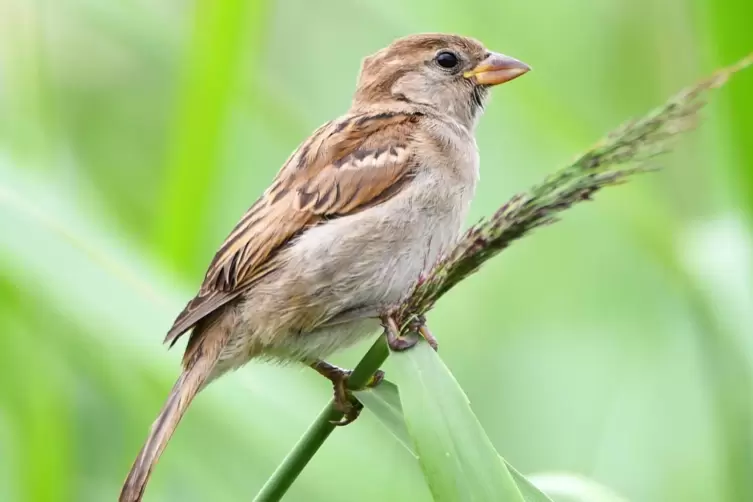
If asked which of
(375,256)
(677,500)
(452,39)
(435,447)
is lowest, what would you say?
(677,500)

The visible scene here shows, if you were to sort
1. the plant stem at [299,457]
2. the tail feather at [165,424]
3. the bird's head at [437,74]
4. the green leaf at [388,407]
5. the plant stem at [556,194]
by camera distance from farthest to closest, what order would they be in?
1. the bird's head at [437,74]
2. the tail feather at [165,424]
3. the green leaf at [388,407]
4. the plant stem at [299,457]
5. the plant stem at [556,194]

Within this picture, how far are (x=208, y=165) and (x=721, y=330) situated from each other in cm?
92

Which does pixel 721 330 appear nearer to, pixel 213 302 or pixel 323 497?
pixel 323 497

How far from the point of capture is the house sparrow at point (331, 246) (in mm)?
1800

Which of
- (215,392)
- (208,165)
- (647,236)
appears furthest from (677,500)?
(208,165)

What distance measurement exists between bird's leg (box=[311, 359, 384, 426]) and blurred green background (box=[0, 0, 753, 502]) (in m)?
0.05

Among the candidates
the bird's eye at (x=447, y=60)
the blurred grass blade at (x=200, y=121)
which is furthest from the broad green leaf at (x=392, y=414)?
the bird's eye at (x=447, y=60)

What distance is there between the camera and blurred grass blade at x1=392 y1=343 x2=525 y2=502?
1.01m

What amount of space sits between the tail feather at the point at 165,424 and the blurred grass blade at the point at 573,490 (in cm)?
51

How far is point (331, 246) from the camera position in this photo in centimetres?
185

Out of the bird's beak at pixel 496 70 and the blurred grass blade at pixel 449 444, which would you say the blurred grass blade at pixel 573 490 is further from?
the bird's beak at pixel 496 70

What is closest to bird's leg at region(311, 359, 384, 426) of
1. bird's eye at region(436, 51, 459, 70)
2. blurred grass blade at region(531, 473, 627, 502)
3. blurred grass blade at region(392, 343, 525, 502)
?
blurred grass blade at region(392, 343, 525, 502)

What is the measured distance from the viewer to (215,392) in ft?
5.78

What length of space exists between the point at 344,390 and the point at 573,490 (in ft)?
1.22
